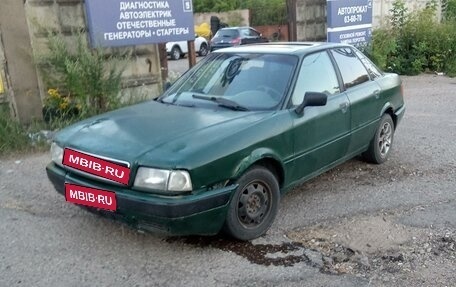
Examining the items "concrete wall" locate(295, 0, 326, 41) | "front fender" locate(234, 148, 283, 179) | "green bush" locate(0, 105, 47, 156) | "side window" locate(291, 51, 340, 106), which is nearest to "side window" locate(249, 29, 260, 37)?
"concrete wall" locate(295, 0, 326, 41)

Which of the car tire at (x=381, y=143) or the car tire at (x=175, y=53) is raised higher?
the car tire at (x=381, y=143)

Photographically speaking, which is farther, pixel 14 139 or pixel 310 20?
pixel 310 20

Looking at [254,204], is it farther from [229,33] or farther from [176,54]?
[176,54]

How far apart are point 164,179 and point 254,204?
0.90m

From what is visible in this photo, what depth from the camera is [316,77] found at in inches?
181

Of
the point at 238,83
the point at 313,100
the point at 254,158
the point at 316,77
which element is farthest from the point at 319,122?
the point at 254,158

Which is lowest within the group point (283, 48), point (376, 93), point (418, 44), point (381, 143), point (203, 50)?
point (203, 50)

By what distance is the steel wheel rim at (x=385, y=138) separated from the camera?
18.5 feet

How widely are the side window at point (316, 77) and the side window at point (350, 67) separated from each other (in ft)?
0.60

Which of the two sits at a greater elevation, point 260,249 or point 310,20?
point 310,20

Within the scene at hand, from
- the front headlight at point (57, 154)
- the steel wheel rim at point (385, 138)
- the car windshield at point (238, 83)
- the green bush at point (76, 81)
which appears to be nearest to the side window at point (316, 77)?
the car windshield at point (238, 83)

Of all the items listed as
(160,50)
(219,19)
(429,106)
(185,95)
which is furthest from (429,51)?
(219,19)

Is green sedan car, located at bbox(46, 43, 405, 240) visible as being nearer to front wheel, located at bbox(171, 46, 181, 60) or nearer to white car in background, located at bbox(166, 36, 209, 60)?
white car in background, located at bbox(166, 36, 209, 60)

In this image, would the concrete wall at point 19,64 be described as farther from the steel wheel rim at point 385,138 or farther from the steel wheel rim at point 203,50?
the steel wheel rim at point 203,50
